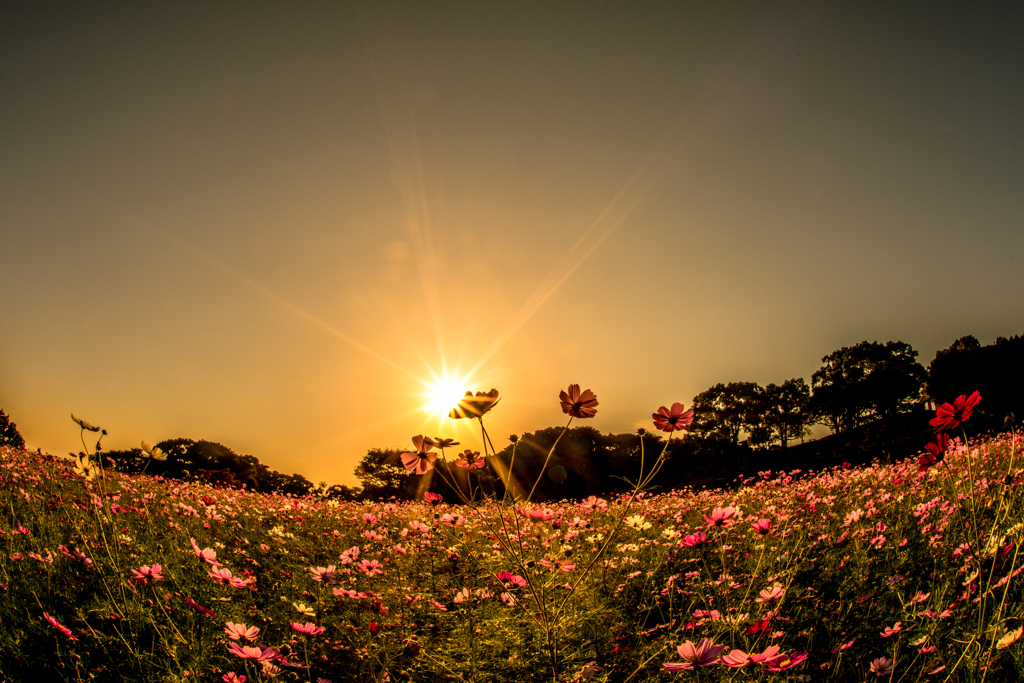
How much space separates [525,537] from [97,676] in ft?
8.82

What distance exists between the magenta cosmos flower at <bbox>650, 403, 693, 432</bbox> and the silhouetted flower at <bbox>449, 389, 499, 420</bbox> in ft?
1.79

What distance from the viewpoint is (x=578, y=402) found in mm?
1443

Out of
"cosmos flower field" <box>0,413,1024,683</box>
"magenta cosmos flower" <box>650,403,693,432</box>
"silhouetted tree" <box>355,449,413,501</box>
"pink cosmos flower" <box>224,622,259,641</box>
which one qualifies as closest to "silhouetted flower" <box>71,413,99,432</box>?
"cosmos flower field" <box>0,413,1024,683</box>

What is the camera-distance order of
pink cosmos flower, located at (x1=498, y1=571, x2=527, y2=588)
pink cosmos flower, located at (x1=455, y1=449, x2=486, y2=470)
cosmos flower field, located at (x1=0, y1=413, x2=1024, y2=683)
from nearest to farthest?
cosmos flower field, located at (x1=0, y1=413, x2=1024, y2=683) → pink cosmos flower, located at (x1=455, y1=449, x2=486, y2=470) → pink cosmos flower, located at (x1=498, y1=571, x2=527, y2=588)

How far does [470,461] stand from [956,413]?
1.67 m

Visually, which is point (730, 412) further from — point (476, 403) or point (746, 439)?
point (476, 403)

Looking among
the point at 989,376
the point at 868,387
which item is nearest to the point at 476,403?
the point at 989,376

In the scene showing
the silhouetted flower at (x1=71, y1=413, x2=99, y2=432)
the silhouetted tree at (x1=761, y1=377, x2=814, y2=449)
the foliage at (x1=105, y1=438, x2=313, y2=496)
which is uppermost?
the foliage at (x1=105, y1=438, x2=313, y2=496)

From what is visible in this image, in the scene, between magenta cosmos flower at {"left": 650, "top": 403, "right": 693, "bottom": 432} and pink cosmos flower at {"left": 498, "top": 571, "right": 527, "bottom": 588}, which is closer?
magenta cosmos flower at {"left": 650, "top": 403, "right": 693, "bottom": 432}

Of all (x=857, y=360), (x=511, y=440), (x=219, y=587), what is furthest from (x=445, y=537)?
(x=857, y=360)

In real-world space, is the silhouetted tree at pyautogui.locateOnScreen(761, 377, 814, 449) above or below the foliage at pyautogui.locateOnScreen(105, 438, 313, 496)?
below

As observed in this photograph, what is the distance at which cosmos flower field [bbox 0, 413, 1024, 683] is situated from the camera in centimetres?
156

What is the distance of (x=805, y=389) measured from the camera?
84.4 feet

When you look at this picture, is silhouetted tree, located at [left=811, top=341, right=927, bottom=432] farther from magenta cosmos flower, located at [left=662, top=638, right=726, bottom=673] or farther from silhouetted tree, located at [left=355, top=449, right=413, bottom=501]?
magenta cosmos flower, located at [left=662, top=638, right=726, bottom=673]
